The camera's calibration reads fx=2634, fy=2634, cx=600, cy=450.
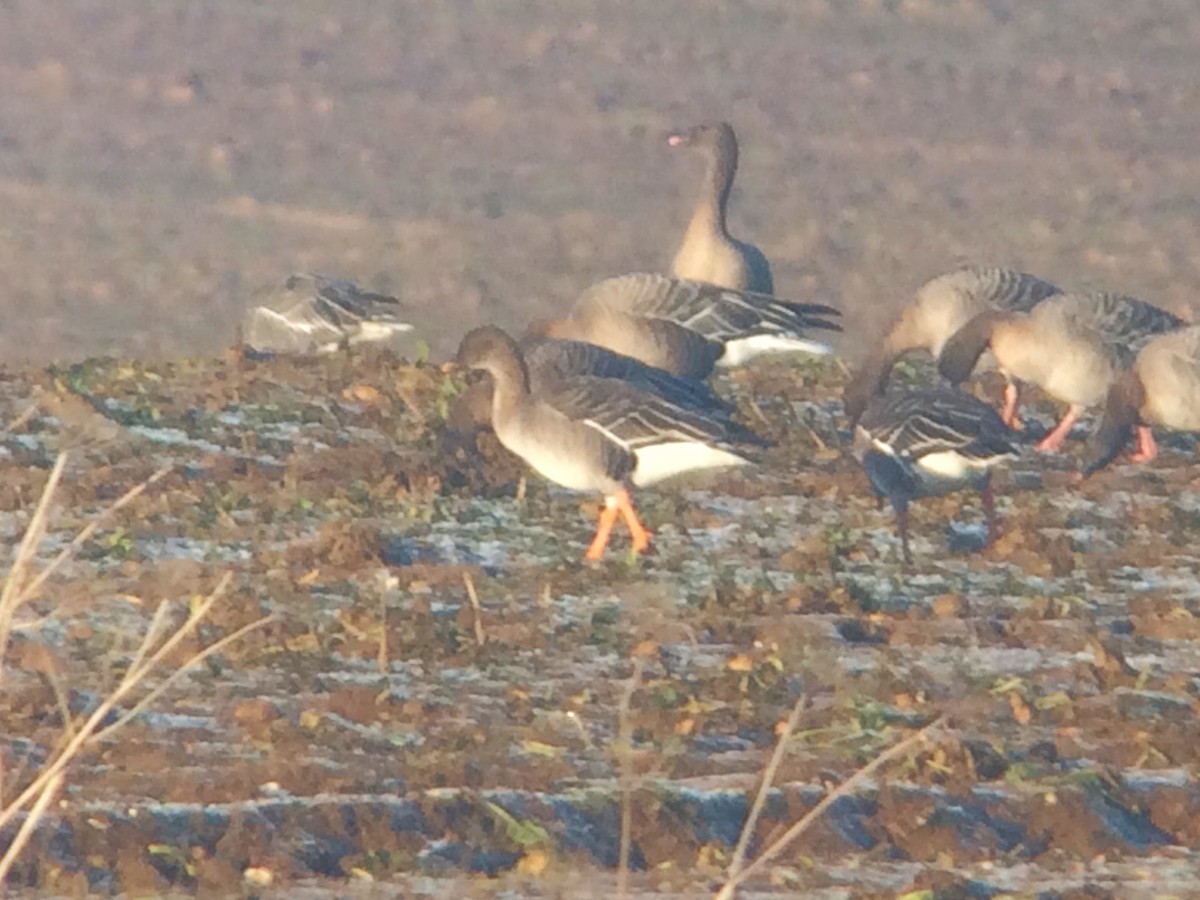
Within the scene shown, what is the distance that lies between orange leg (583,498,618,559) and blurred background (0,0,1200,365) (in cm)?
615

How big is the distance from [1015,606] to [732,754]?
193 centimetres

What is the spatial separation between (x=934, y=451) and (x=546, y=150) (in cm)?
1367

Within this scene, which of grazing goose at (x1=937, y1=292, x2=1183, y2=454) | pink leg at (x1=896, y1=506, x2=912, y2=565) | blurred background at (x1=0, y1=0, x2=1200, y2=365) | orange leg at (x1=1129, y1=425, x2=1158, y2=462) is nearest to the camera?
pink leg at (x1=896, y1=506, x2=912, y2=565)

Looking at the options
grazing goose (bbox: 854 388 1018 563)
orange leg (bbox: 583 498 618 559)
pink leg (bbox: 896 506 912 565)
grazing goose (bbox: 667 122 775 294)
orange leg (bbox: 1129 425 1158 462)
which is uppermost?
grazing goose (bbox: 667 122 775 294)

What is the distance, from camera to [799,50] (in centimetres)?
2723

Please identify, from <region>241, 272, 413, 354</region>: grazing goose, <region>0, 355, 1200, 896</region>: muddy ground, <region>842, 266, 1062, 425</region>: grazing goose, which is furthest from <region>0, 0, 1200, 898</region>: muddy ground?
<region>241, 272, 413, 354</region>: grazing goose

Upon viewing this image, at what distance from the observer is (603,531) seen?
9.41 m

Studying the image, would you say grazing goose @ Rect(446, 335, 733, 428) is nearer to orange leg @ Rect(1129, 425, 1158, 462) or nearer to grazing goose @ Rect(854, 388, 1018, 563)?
grazing goose @ Rect(854, 388, 1018, 563)

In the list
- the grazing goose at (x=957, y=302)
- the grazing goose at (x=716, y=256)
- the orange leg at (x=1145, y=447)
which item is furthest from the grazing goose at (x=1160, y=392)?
the grazing goose at (x=716, y=256)

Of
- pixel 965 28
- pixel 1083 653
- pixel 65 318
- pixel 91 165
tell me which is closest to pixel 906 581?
pixel 1083 653

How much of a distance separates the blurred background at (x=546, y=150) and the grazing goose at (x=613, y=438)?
5.71 metres

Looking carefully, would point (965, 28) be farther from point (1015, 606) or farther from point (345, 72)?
point (1015, 606)

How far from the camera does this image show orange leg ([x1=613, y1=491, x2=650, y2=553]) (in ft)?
30.8

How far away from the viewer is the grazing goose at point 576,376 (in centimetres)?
1020
